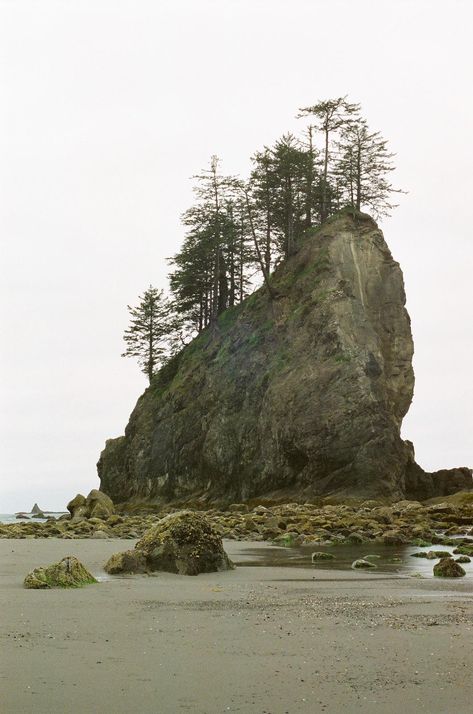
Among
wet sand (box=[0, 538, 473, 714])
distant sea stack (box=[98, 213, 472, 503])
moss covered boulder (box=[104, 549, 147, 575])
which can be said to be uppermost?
distant sea stack (box=[98, 213, 472, 503])

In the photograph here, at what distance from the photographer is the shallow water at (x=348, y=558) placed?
12625 mm

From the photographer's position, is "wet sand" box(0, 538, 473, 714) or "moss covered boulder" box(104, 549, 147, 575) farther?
"moss covered boulder" box(104, 549, 147, 575)

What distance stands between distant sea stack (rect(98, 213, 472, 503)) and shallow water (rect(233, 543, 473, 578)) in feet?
66.5

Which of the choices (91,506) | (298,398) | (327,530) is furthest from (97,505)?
(327,530)

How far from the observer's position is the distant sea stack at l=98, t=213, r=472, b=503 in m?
39.5

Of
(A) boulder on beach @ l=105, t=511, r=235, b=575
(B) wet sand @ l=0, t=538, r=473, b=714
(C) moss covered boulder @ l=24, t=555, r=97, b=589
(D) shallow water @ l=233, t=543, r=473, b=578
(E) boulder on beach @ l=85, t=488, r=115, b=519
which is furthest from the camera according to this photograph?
(E) boulder on beach @ l=85, t=488, r=115, b=519

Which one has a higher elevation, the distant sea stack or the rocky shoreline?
the distant sea stack

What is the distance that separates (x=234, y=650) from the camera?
555 centimetres

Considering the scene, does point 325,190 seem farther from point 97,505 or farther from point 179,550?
point 179,550

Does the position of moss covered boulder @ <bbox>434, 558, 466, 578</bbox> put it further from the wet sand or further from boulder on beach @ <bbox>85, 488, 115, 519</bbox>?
boulder on beach @ <bbox>85, 488, 115, 519</bbox>

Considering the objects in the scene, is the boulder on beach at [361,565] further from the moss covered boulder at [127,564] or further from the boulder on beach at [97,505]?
the boulder on beach at [97,505]

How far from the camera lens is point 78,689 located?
445cm

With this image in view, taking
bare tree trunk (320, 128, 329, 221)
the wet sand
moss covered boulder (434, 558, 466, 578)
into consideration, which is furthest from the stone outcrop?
bare tree trunk (320, 128, 329, 221)

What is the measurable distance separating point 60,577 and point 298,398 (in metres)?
33.2
